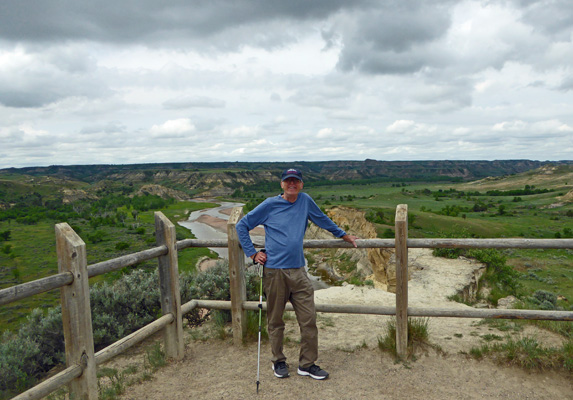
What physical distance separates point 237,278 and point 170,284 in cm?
92

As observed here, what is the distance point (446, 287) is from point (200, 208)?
10233 centimetres

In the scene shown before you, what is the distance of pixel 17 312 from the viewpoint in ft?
91.5

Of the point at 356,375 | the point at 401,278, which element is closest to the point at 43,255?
the point at 356,375

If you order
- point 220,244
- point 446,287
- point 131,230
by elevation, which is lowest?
point 131,230

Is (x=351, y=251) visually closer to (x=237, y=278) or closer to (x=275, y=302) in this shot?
(x=237, y=278)

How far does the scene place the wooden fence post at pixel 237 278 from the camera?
5.36 metres

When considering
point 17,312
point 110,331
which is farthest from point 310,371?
point 17,312

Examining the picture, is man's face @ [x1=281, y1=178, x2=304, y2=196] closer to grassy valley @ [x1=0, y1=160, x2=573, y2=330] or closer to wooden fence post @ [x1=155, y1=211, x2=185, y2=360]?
wooden fence post @ [x1=155, y1=211, x2=185, y2=360]

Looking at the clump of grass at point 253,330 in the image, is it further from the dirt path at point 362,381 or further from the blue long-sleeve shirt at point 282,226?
the blue long-sleeve shirt at point 282,226

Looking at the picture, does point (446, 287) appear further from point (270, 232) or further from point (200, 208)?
point (200, 208)

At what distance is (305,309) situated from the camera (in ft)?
15.0

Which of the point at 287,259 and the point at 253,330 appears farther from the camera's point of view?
the point at 253,330

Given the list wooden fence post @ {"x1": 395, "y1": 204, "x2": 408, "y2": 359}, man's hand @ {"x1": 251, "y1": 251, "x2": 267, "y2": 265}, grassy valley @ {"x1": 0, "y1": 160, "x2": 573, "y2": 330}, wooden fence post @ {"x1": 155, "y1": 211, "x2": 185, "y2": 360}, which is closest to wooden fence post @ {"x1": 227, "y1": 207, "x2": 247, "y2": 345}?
wooden fence post @ {"x1": 155, "y1": 211, "x2": 185, "y2": 360}

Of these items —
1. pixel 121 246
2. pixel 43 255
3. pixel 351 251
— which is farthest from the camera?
pixel 121 246
